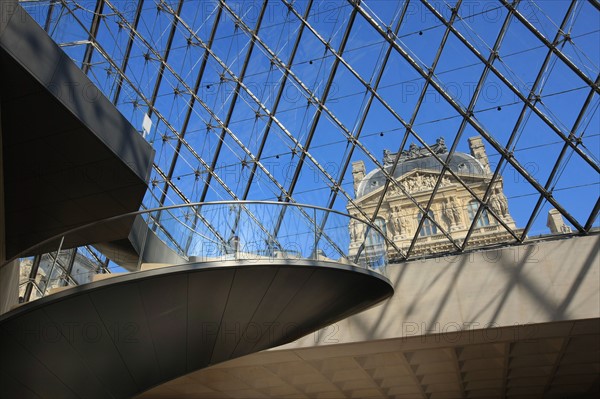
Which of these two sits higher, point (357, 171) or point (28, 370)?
point (357, 171)

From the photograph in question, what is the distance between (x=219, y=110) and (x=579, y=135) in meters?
15.0

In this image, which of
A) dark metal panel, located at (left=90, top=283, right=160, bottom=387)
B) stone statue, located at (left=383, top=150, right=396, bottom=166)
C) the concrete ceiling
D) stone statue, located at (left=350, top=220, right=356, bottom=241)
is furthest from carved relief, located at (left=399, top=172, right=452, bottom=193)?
dark metal panel, located at (left=90, top=283, right=160, bottom=387)

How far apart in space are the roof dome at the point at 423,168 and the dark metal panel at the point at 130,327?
38.6 feet

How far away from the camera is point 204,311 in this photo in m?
9.35

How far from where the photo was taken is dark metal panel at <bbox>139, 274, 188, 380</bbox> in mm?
8625

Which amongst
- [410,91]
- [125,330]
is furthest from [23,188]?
[410,91]

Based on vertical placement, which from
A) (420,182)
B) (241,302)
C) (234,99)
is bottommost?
(241,302)

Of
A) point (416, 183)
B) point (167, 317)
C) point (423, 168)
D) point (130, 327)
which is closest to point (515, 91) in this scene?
point (423, 168)

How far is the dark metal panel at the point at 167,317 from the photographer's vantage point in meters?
8.62

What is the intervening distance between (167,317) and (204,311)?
680 millimetres

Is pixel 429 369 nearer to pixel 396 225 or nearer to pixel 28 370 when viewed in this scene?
pixel 396 225

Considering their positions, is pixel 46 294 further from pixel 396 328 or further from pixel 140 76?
pixel 140 76

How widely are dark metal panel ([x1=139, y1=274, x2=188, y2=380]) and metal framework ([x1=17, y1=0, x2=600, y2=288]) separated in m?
3.48

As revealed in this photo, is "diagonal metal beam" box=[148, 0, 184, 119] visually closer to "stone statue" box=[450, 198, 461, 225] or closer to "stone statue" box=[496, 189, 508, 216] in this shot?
"stone statue" box=[450, 198, 461, 225]
